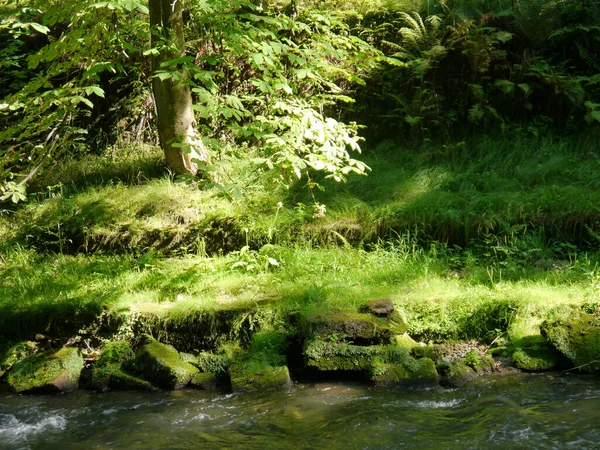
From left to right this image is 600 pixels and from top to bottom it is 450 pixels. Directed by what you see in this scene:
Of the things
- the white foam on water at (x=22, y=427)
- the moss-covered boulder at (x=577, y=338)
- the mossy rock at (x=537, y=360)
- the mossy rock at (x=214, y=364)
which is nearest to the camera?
Result: the white foam on water at (x=22, y=427)

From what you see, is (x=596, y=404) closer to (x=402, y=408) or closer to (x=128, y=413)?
(x=402, y=408)

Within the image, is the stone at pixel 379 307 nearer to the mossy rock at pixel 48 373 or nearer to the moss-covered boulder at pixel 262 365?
the moss-covered boulder at pixel 262 365

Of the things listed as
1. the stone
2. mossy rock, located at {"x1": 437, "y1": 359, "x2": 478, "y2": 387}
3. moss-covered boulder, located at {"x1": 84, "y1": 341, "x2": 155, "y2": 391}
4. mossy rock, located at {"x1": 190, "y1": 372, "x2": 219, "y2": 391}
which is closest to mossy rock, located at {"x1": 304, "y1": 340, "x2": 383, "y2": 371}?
the stone

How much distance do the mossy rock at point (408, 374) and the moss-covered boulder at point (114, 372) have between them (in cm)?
217

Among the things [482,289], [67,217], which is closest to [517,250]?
[482,289]

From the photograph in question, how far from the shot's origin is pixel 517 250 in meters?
7.18

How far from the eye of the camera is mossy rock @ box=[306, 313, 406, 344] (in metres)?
5.86

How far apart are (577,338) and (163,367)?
12.6ft

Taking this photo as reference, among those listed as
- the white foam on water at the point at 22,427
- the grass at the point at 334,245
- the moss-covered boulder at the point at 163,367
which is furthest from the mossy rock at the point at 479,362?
the white foam on water at the point at 22,427

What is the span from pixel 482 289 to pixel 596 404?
187cm

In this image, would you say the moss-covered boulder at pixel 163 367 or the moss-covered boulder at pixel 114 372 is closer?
the moss-covered boulder at pixel 163 367

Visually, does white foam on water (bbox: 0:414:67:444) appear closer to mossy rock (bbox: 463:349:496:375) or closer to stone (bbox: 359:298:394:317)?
stone (bbox: 359:298:394:317)

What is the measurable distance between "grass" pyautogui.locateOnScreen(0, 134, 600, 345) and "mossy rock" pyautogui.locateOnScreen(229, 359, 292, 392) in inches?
24.3

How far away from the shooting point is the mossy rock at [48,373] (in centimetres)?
591
